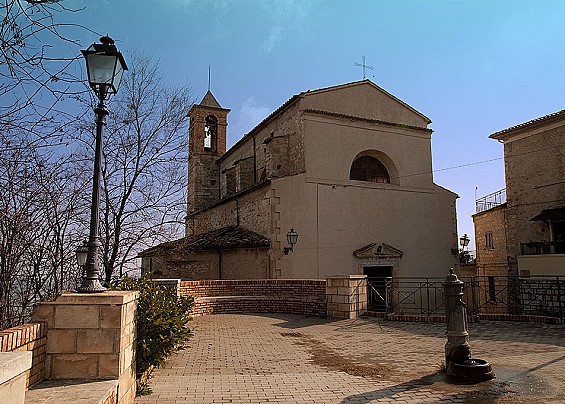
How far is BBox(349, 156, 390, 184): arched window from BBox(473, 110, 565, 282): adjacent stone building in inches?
289

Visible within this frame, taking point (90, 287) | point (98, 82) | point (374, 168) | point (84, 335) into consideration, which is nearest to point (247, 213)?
point (374, 168)

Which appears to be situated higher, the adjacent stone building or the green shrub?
the adjacent stone building

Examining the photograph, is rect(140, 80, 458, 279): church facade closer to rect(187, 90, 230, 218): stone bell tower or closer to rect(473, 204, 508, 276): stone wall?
rect(473, 204, 508, 276): stone wall

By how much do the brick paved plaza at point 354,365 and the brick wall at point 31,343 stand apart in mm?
1719

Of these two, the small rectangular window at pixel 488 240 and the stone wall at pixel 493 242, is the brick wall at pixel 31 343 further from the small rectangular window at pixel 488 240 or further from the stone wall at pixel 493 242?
the small rectangular window at pixel 488 240

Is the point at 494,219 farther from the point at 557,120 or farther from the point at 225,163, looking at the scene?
the point at 225,163

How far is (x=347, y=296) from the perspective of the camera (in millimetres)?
13328

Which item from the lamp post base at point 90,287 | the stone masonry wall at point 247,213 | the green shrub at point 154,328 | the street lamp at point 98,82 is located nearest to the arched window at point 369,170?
the stone masonry wall at point 247,213

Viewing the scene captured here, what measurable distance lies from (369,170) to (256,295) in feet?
30.4

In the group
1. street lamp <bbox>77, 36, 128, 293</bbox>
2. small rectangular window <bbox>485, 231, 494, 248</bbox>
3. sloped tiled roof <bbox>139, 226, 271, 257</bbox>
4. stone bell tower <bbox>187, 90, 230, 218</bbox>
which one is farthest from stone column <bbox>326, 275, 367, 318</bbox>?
stone bell tower <bbox>187, 90, 230, 218</bbox>

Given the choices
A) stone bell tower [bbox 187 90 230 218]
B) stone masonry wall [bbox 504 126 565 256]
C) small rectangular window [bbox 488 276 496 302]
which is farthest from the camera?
stone bell tower [bbox 187 90 230 218]

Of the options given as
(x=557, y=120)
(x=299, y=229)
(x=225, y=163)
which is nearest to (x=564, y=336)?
(x=299, y=229)

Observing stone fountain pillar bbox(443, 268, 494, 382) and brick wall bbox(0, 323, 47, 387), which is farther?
stone fountain pillar bbox(443, 268, 494, 382)

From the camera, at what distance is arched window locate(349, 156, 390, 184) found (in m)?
21.1
